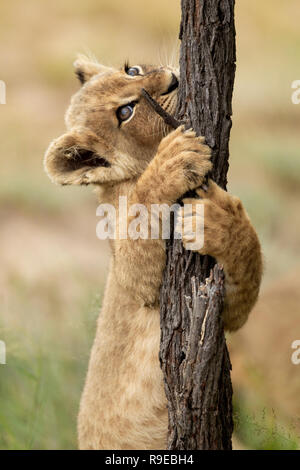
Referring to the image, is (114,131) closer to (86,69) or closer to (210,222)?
(86,69)

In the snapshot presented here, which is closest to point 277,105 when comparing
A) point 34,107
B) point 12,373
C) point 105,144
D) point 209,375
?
point 34,107

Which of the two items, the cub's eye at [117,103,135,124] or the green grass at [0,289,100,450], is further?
the green grass at [0,289,100,450]

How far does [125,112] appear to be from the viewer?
357cm

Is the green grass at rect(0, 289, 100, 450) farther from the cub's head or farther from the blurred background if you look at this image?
the cub's head

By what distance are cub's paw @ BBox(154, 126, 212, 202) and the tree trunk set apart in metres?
0.06

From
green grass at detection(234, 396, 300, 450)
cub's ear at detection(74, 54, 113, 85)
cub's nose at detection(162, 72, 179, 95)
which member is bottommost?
green grass at detection(234, 396, 300, 450)

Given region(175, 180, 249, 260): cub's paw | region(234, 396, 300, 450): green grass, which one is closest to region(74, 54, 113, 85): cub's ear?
region(175, 180, 249, 260): cub's paw

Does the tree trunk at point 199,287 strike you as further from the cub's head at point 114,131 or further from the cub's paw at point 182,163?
the cub's head at point 114,131

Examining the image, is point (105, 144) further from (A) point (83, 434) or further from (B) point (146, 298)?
(A) point (83, 434)

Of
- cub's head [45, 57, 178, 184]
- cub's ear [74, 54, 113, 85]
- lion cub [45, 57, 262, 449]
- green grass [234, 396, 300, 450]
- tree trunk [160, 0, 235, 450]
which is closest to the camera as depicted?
tree trunk [160, 0, 235, 450]

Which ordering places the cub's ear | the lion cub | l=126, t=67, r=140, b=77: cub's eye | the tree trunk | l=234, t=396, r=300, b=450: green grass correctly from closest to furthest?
the tree trunk
the lion cub
l=126, t=67, r=140, b=77: cub's eye
l=234, t=396, r=300, b=450: green grass
the cub's ear

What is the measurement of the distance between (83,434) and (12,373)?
6.91ft

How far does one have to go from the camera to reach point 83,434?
3.92 metres

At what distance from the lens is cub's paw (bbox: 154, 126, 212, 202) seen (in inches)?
117
